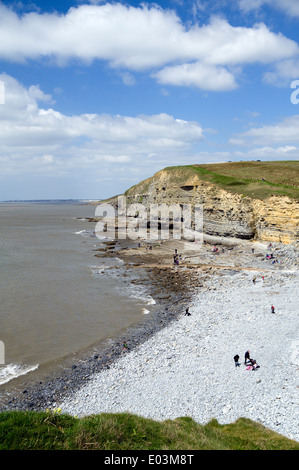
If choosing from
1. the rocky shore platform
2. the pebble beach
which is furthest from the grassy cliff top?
the pebble beach

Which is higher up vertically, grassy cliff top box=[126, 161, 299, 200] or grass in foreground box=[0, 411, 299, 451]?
grassy cliff top box=[126, 161, 299, 200]

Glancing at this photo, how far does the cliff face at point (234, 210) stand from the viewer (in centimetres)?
4834

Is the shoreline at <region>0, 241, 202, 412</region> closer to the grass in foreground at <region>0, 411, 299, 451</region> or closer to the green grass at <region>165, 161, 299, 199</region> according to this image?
the grass in foreground at <region>0, 411, 299, 451</region>

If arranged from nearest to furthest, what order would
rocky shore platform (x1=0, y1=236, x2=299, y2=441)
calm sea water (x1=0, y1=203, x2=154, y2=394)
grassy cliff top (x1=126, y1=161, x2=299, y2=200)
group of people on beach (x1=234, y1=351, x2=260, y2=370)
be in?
rocky shore platform (x1=0, y1=236, x2=299, y2=441) < group of people on beach (x1=234, y1=351, x2=260, y2=370) < calm sea water (x1=0, y1=203, x2=154, y2=394) < grassy cliff top (x1=126, y1=161, x2=299, y2=200)

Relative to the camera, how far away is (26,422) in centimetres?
823

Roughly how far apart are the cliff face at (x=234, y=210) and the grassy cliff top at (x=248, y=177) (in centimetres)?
74

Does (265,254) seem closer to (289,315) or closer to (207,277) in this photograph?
(207,277)

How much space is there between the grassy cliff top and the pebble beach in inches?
1235

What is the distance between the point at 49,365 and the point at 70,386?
2.99m

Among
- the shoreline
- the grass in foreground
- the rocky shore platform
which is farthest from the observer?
the shoreline

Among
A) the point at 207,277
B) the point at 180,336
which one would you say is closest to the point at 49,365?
the point at 180,336

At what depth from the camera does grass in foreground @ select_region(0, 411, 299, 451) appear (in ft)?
25.5

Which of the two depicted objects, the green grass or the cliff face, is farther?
the green grass
